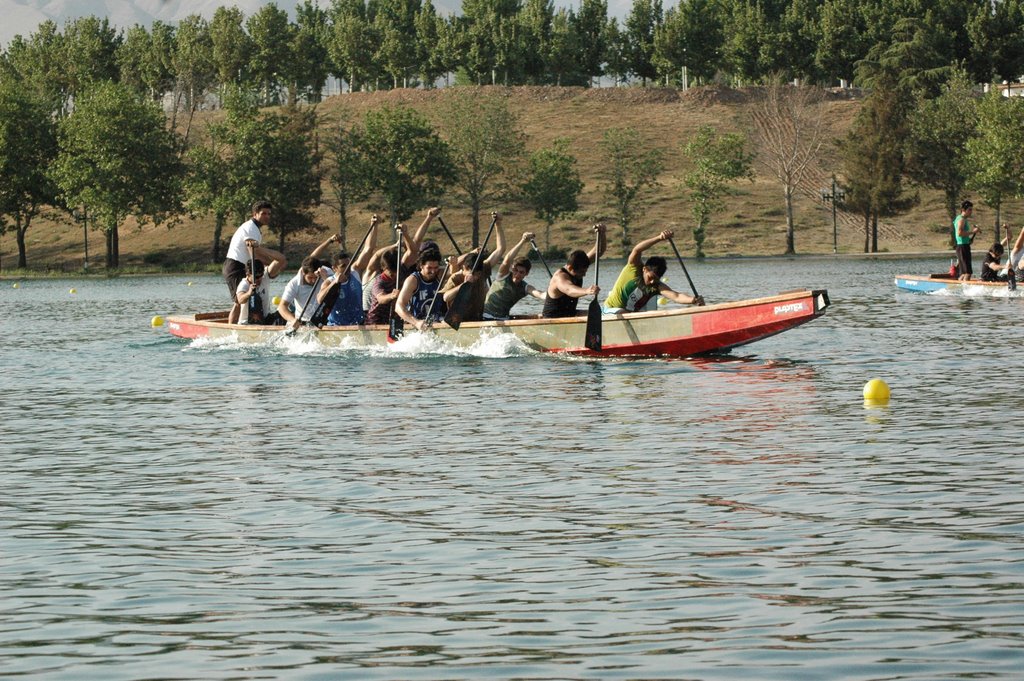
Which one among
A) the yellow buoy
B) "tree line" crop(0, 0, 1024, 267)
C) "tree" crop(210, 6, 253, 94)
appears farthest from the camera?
"tree" crop(210, 6, 253, 94)

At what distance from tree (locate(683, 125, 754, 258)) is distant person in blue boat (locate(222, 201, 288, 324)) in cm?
6800

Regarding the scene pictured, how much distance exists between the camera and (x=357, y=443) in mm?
16359

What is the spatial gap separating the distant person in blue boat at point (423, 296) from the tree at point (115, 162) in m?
66.7

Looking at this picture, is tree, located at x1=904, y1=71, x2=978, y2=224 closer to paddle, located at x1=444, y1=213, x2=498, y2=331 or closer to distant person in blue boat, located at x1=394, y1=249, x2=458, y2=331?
distant person in blue boat, located at x1=394, y1=249, x2=458, y2=331

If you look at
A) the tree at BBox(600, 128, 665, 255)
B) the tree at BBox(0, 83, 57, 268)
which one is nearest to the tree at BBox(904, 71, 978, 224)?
the tree at BBox(600, 128, 665, 255)

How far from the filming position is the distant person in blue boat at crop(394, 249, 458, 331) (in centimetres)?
2570

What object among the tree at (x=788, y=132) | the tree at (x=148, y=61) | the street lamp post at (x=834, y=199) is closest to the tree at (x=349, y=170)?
the tree at (x=788, y=132)

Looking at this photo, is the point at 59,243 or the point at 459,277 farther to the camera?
the point at 59,243

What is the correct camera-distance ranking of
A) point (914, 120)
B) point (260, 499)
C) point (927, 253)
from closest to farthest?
1. point (260, 499)
2. point (927, 253)
3. point (914, 120)

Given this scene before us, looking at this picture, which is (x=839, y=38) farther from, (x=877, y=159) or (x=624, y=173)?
(x=877, y=159)

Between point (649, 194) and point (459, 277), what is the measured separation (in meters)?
91.4

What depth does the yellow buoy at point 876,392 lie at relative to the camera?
19.1 metres

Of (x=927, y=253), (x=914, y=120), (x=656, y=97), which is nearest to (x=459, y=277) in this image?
(x=927, y=253)

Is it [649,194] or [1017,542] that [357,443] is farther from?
[649,194]
